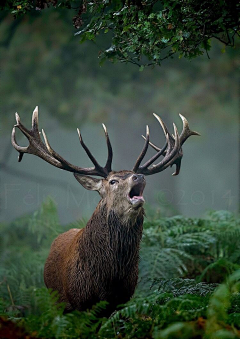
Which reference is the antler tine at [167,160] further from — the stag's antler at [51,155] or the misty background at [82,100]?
the misty background at [82,100]

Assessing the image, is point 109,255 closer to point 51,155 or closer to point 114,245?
point 114,245

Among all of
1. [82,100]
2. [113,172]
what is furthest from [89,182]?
[82,100]

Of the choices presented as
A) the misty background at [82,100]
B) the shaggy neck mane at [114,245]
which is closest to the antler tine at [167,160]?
the shaggy neck mane at [114,245]

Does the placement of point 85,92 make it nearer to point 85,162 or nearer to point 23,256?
point 85,162

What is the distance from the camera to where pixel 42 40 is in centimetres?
1149

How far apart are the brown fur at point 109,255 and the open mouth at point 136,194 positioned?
61 mm

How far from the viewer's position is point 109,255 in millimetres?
3826

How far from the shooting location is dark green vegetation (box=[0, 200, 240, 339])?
2145 millimetres

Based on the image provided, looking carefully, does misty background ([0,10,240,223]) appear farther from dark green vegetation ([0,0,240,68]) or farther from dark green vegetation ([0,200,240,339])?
dark green vegetation ([0,0,240,68])

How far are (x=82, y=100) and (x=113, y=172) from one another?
27.4 ft

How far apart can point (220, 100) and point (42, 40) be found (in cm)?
552

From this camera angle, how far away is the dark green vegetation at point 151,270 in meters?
2.14

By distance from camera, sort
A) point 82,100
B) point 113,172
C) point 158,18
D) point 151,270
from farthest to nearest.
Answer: point 82,100
point 151,270
point 113,172
point 158,18

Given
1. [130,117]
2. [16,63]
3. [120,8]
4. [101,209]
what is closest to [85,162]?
[130,117]
